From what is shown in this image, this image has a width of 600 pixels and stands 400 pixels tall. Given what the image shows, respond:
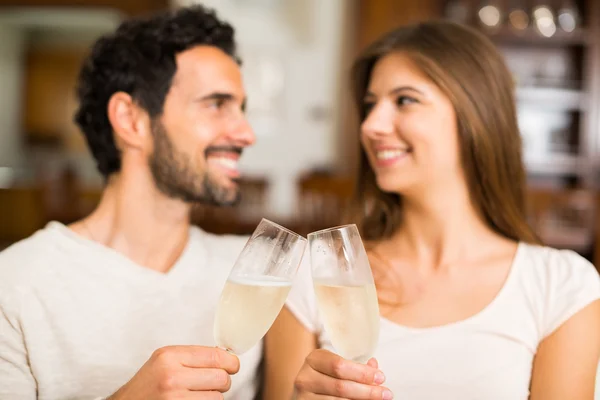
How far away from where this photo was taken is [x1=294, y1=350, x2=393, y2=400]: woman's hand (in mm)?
959

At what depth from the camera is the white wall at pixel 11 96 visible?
8836 mm

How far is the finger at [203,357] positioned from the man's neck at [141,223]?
55cm

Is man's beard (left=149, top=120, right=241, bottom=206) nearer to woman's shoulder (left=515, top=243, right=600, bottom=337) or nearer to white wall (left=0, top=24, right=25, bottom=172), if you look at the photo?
woman's shoulder (left=515, top=243, right=600, bottom=337)

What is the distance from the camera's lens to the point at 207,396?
3.09 ft

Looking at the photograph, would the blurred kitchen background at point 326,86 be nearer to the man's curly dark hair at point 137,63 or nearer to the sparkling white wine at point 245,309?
the man's curly dark hair at point 137,63

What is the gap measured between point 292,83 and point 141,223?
4.72 metres

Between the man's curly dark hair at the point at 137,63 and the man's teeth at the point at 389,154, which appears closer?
the man's teeth at the point at 389,154

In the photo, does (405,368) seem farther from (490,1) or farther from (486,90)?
(490,1)

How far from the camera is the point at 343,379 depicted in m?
0.98

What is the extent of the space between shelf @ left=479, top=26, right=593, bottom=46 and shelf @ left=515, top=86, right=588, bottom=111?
0.39 meters

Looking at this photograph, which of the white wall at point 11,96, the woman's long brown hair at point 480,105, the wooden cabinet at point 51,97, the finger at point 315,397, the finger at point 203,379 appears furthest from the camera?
the wooden cabinet at point 51,97

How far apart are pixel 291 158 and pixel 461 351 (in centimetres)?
488

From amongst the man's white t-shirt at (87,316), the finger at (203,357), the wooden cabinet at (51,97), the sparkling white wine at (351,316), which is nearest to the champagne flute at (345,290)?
the sparkling white wine at (351,316)

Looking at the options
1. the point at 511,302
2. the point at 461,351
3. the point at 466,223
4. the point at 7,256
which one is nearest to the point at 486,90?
the point at 466,223
